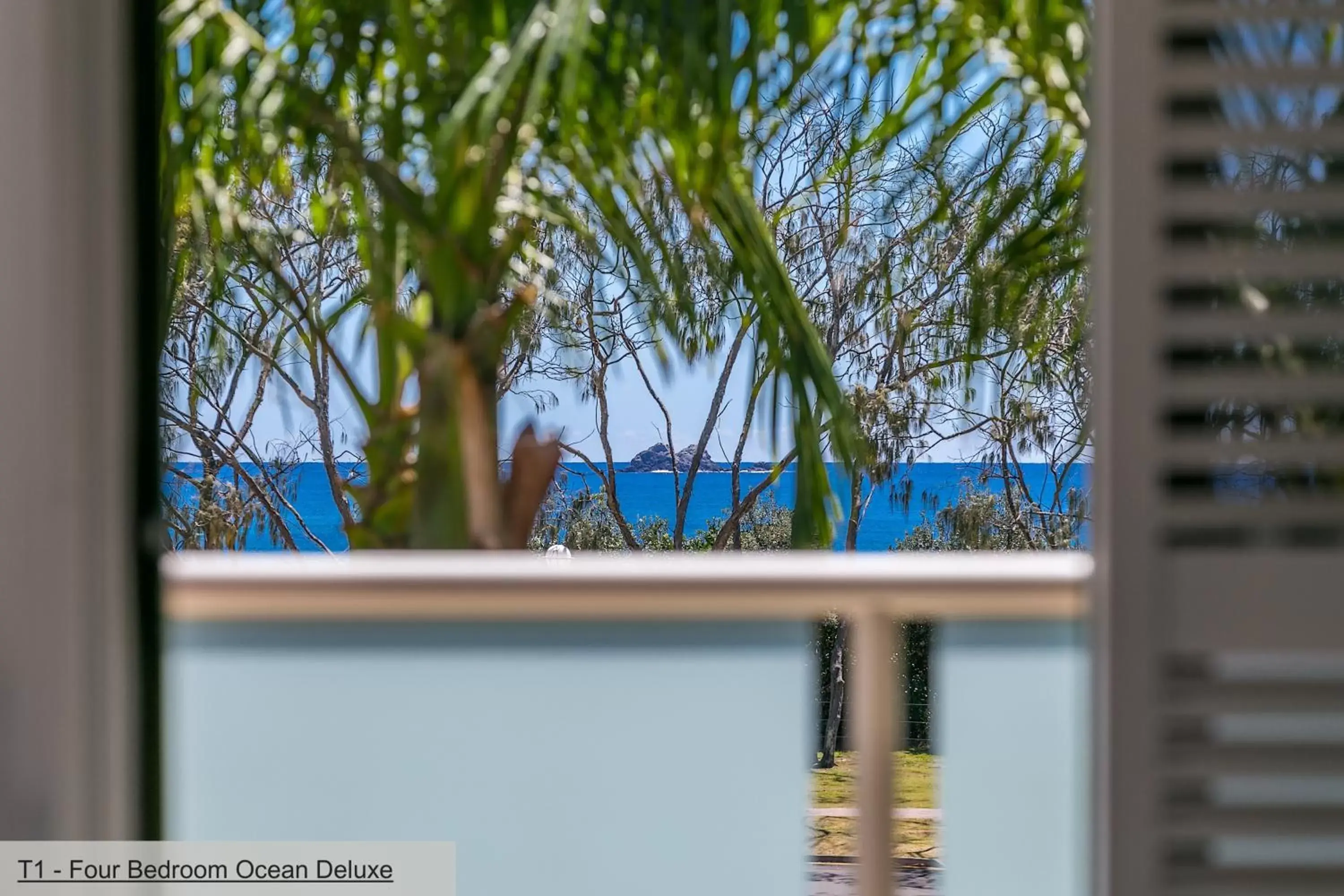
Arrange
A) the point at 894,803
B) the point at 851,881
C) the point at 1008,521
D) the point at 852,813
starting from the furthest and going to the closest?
the point at 1008,521 → the point at 852,813 → the point at 851,881 → the point at 894,803

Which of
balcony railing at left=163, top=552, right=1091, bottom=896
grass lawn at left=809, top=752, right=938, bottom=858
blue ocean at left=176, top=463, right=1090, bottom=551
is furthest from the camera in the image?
blue ocean at left=176, top=463, right=1090, bottom=551

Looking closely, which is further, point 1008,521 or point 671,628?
point 1008,521

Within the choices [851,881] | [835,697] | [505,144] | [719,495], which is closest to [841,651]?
[835,697]

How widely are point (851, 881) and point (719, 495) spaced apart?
10.2 feet

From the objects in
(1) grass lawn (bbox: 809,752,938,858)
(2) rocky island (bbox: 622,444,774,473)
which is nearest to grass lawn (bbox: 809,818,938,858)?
(1) grass lawn (bbox: 809,752,938,858)

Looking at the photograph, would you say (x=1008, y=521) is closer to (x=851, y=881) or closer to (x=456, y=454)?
(x=456, y=454)

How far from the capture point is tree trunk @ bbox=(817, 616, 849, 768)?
291cm

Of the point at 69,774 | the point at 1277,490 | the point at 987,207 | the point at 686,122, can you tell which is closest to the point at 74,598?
the point at 69,774

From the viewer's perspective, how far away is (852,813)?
6.12ft

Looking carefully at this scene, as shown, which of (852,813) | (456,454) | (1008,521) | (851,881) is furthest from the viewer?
(1008,521)

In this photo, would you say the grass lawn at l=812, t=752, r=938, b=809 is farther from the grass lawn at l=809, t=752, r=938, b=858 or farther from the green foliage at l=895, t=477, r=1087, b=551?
the green foliage at l=895, t=477, r=1087, b=551

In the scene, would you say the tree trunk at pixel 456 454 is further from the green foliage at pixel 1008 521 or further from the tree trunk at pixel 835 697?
the green foliage at pixel 1008 521

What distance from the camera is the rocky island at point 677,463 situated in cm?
403

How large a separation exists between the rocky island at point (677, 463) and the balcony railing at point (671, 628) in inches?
121
